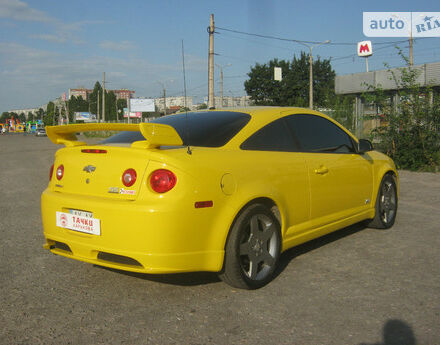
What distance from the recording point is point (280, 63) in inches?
2613

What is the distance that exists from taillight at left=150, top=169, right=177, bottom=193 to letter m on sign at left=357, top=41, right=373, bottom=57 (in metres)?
33.3

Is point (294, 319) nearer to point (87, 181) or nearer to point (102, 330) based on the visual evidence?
point (102, 330)

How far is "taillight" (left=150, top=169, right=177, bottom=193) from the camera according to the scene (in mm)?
3164

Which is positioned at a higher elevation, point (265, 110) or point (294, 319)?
point (265, 110)

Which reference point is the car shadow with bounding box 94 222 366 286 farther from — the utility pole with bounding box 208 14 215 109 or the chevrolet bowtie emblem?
the utility pole with bounding box 208 14 215 109

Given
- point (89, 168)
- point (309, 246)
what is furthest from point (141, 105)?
point (89, 168)

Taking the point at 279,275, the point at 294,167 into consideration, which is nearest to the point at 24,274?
the point at 279,275

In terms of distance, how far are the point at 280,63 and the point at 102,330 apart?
66.3 metres

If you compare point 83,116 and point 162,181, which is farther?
point 83,116

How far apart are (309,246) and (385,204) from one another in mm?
1374

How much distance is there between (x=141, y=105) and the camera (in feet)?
296

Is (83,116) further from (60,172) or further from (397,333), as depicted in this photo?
(397,333)

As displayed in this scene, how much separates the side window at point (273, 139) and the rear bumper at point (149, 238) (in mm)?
843

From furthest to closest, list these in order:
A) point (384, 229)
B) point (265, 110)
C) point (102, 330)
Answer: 1. point (384, 229)
2. point (265, 110)
3. point (102, 330)
